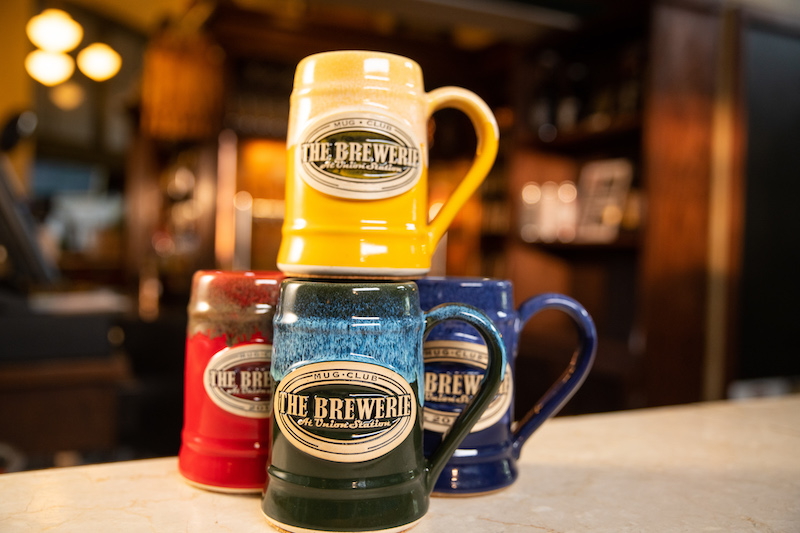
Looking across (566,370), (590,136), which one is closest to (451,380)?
(566,370)

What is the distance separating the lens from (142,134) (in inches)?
243

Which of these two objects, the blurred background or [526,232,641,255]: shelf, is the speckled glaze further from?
[526,232,641,255]: shelf

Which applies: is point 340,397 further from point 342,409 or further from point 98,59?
point 98,59

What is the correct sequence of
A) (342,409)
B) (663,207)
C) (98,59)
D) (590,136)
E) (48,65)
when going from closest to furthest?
(342,409), (663,207), (590,136), (98,59), (48,65)

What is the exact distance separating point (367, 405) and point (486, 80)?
443 cm

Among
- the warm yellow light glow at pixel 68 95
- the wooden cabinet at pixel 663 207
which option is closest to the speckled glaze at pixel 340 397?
the wooden cabinet at pixel 663 207

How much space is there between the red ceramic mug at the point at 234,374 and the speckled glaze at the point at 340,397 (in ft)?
0.21

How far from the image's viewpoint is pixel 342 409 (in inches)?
19.4

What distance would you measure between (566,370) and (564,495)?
12 centimetres

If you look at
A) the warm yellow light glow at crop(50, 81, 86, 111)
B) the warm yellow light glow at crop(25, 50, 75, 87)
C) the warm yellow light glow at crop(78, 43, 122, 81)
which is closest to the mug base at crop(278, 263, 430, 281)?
the warm yellow light glow at crop(78, 43, 122, 81)

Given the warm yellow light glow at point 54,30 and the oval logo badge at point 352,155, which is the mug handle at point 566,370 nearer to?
the oval logo badge at point 352,155

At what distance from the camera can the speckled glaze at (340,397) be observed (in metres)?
0.50

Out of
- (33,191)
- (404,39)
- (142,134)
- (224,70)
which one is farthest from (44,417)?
(33,191)

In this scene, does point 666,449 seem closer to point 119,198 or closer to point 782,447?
point 782,447
